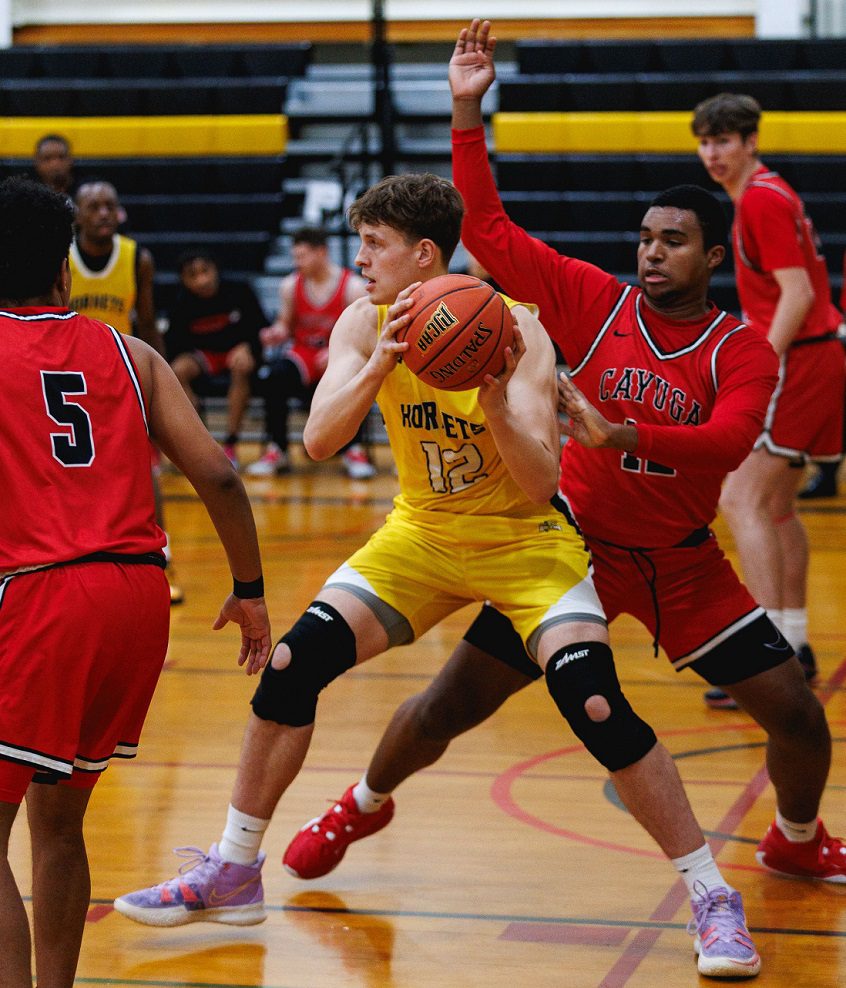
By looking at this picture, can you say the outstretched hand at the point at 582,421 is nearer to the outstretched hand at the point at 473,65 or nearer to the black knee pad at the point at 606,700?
the black knee pad at the point at 606,700

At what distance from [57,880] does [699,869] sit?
135 cm

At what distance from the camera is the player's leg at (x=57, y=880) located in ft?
9.14

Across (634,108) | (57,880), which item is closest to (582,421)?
(57,880)

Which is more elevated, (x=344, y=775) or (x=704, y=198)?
(x=704, y=198)

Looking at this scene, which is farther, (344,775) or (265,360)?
(265,360)

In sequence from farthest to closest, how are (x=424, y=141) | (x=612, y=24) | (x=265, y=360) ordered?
(x=612, y=24), (x=424, y=141), (x=265, y=360)

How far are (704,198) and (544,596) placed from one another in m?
1.08

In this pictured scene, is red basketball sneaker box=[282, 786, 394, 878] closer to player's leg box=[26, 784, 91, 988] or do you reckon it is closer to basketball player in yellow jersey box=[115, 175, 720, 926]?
basketball player in yellow jersey box=[115, 175, 720, 926]

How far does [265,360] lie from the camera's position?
1109cm

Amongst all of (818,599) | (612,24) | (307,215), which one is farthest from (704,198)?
(612,24)

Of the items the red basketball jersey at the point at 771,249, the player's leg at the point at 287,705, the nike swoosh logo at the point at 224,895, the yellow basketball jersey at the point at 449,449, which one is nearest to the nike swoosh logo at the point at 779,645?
the yellow basketball jersey at the point at 449,449

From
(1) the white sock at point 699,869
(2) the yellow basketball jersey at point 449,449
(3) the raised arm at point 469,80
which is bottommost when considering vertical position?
(1) the white sock at point 699,869

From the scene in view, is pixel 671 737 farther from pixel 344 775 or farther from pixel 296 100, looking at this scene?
pixel 296 100

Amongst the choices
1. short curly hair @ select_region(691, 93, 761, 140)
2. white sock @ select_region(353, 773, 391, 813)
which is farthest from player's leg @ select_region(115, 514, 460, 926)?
short curly hair @ select_region(691, 93, 761, 140)
